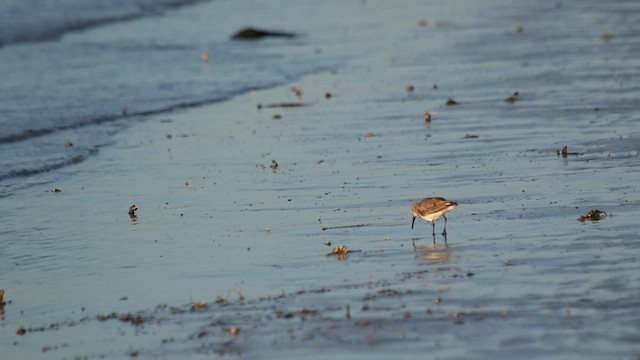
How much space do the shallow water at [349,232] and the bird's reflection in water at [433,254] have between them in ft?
0.10

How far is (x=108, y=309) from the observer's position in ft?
35.1

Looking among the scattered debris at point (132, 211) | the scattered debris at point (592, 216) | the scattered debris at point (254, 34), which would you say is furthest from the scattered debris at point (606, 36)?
the scattered debris at point (132, 211)

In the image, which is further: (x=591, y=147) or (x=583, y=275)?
(x=591, y=147)

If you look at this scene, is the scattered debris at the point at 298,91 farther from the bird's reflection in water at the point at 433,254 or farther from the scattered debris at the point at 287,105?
the bird's reflection in water at the point at 433,254

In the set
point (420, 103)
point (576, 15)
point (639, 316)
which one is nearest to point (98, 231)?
point (639, 316)

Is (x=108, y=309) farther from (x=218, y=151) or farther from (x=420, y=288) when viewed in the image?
(x=218, y=151)

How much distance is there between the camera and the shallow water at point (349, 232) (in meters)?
9.63

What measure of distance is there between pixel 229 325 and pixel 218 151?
29.8 feet

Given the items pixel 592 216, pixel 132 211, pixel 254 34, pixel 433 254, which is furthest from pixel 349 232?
pixel 254 34


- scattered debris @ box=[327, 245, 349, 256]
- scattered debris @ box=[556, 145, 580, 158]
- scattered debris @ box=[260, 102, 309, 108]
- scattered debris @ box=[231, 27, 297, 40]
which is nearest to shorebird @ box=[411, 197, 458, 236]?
scattered debris @ box=[327, 245, 349, 256]

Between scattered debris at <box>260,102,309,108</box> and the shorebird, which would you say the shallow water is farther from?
scattered debris at <box>260,102,309,108</box>

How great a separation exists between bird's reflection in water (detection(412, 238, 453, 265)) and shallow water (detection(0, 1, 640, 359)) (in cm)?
3

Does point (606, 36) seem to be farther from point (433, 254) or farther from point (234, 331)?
point (234, 331)

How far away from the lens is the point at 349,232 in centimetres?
1303
